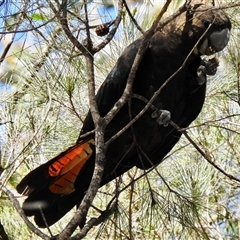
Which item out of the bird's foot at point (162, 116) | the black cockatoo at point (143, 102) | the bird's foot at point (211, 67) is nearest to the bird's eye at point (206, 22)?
the black cockatoo at point (143, 102)

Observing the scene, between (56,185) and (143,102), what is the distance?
372mm

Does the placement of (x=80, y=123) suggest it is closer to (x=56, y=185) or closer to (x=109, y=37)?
(x=56, y=185)

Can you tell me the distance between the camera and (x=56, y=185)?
6.16ft

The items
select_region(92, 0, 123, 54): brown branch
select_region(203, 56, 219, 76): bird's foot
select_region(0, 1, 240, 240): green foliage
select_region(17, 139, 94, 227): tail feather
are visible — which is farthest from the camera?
select_region(203, 56, 219, 76): bird's foot

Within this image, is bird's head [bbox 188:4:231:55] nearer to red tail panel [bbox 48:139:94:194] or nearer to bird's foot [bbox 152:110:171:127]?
bird's foot [bbox 152:110:171:127]

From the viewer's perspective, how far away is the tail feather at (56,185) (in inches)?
69.9

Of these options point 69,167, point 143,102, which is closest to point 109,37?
point 143,102

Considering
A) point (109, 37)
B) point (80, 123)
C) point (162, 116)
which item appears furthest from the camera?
point (80, 123)

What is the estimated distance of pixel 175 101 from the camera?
193 centimetres

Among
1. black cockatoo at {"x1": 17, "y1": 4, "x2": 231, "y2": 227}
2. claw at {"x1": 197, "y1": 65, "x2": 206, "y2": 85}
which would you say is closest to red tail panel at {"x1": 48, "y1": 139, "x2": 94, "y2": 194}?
black cockatoo at {"x1": 17, "y1": 4, "x2": 231, "y2": 227}

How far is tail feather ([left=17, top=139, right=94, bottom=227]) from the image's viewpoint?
69.9 inches

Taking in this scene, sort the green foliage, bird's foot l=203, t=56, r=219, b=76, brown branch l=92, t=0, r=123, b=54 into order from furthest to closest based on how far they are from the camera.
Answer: bird's foot l=203, t=56, r=219, b=76, the green foliage, brown branch l=92, t=0, r=123, b=54

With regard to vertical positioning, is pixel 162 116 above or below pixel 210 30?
below

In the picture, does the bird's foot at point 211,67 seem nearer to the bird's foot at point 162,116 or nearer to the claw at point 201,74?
the claw at point 201,74
